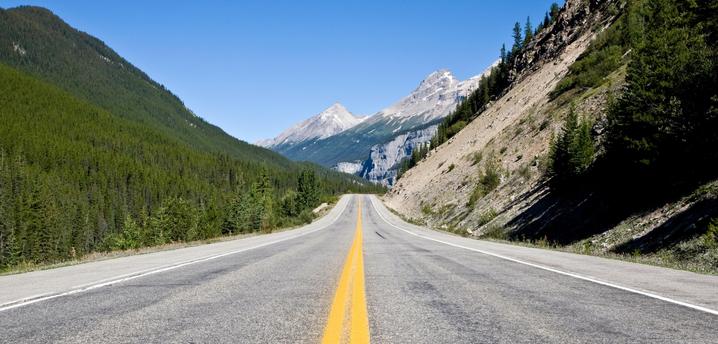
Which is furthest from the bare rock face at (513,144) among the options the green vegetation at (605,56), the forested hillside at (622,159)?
the green vegetation at (605,56)

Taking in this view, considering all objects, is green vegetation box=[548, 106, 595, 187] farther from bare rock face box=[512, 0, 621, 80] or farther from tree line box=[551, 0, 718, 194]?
bare rock face box=[512, 0, 621, 80]

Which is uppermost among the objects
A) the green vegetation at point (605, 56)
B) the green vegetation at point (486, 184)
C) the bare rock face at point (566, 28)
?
the bare rock face at point (566, 28)

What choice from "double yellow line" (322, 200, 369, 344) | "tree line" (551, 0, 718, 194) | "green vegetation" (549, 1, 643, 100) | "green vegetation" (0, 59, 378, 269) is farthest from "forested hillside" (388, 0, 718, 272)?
"green vegetation" (0, 59, 378, 269)

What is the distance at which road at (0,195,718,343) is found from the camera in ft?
14.0

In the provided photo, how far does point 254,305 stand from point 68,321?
6.73ft

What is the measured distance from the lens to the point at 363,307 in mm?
5523

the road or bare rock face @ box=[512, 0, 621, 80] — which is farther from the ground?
bare rock face @ box=[512, 0, 621, 80]

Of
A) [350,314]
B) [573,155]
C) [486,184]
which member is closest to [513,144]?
[486,184]

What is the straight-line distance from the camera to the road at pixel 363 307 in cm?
426

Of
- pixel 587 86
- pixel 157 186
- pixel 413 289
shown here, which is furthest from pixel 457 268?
pixel 157 186

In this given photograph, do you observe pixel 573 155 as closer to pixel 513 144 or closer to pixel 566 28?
pixel 513 144

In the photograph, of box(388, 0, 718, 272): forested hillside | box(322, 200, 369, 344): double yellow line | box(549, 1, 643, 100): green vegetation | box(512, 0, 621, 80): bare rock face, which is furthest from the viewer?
box(512, 0, 621, 80): bare rock face

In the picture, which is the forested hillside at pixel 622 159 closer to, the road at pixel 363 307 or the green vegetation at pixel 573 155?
the green vegetation at pixel 573 155

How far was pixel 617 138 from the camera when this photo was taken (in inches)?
852
